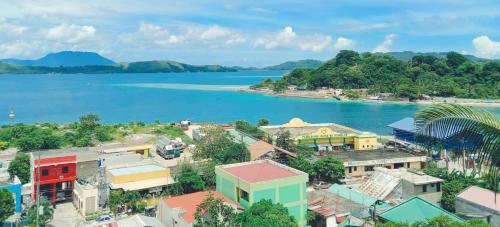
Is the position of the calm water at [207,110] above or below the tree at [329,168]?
below

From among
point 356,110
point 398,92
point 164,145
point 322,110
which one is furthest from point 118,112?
point 398,92

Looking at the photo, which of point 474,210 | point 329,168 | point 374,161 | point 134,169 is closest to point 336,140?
point 374,161

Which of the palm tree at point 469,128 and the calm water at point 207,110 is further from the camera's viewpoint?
the calm water at point 207,110

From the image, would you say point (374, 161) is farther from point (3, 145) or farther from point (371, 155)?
point (3, 145)

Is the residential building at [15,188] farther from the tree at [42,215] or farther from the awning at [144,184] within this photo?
the awning at [144,184]

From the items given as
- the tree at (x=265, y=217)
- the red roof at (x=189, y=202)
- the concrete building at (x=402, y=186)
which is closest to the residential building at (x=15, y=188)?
the red roof at (x=189, y=202)

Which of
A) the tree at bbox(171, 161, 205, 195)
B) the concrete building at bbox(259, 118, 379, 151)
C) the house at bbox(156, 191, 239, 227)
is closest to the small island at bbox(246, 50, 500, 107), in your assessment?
the concrete building at bbox(259, 118, 379, 151)

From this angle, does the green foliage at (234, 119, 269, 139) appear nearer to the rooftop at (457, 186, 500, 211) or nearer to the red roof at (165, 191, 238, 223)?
the red roof at (165, 191, 238, 223)
